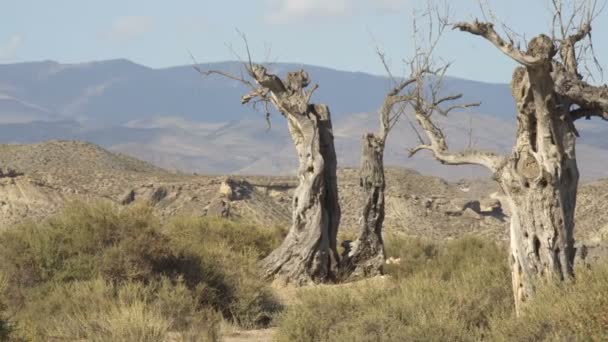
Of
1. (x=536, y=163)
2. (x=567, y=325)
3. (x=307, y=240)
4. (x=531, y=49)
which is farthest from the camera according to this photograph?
(x=307, y=240)

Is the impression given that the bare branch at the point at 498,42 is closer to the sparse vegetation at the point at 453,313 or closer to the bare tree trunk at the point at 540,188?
the bare tree trunk at the point at 540,188

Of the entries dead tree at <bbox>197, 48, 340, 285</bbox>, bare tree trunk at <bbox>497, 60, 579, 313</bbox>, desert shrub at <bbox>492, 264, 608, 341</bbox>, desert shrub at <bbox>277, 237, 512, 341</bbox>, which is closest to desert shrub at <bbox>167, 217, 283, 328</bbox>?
dead tree at <bbox>197, 48, 340, 285</bbox>

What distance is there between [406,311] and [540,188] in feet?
6.82

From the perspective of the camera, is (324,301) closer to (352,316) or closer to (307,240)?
(352,316)

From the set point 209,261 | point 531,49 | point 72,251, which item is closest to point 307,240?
point 209,261

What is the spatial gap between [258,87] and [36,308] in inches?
382

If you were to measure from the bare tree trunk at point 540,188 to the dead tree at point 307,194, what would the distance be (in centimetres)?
894

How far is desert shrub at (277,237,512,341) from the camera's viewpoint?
12.1 m

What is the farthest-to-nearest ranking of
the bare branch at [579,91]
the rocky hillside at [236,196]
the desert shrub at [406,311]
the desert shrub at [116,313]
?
the rocky hillside at [236,196]
the bare branch at [579,91]
the desert shrub at [116,313]
the desert shrub at [406,311]

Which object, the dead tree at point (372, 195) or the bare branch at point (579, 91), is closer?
the bare branch at point (579, 91)

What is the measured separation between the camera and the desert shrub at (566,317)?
1071cm

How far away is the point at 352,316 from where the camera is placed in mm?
13484

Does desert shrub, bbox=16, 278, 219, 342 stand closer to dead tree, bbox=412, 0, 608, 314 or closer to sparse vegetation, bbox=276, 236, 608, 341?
sparse vegetation, bbox=276, 236, 608, 341

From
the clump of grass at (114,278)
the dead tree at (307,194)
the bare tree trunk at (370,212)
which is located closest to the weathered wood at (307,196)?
the dead tree at (307,194)
